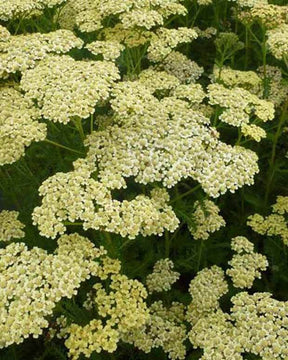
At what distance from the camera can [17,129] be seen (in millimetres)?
3328

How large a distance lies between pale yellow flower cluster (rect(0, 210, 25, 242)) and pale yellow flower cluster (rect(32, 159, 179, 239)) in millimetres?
603

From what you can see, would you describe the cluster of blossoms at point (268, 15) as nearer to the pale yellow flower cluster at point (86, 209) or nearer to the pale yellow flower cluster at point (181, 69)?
the pale yellow flower cluster at point (181, 69)

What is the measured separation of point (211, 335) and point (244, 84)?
7.90 ft

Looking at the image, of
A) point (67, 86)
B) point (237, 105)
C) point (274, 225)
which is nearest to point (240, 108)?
point (237, 105)

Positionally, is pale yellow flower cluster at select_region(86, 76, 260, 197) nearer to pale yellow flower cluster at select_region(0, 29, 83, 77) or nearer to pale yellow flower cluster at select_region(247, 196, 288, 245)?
pale yellow flower cluster at select_region(0, 29, 83, 77)

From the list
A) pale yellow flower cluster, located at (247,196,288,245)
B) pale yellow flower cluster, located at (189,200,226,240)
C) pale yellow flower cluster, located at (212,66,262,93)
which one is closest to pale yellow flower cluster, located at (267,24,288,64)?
pale yellow flower cluster, located at (212,66,262,93)

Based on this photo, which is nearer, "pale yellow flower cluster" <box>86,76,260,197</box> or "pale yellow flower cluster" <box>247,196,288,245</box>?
"pale yellow flower cluster" <box>86,76,260,197</box>

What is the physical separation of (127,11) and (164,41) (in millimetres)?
478

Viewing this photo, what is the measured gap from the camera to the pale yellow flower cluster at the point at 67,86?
3.21m

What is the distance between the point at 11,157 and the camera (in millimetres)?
3385

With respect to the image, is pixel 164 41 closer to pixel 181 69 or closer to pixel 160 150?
pixel 181 69

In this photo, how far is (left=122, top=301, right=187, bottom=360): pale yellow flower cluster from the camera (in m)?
3.42

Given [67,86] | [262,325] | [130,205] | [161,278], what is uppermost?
[67,86]

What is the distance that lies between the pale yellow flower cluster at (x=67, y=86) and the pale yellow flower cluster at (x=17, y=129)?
5.3 inches
